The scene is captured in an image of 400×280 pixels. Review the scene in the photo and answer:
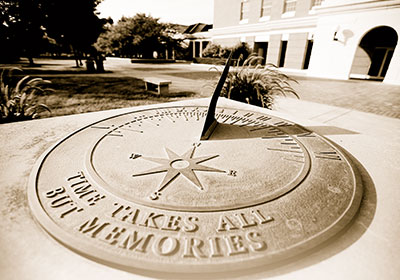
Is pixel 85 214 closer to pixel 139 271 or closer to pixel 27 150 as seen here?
pixel 139 271

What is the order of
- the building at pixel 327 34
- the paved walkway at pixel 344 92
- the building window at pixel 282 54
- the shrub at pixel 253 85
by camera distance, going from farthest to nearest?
the building window at pixel 282 54 < the building at pixel 327 34 < the paved walkway at pixel 344 92 < the shrub at pixel 253 85

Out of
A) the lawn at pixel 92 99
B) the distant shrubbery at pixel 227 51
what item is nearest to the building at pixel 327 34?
the distant shrubbery at pixel 227 51

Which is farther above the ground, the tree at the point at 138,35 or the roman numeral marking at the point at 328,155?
the tree at the point at 138,35

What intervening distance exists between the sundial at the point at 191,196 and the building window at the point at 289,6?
68.2ft

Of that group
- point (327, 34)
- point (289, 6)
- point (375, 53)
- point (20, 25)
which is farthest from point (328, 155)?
point (20, 25)

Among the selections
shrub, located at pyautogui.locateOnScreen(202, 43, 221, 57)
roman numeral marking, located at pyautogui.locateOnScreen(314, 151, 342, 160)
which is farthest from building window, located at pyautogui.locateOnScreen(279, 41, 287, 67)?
roman numeral marking, located at pyautogui.locateOnScreen(314, 151, 342, 160)

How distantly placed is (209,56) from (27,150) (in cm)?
2356

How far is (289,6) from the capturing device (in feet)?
62.3

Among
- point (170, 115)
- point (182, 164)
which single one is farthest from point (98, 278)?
point (170, 115)

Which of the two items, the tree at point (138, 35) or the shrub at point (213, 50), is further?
the tree at point (138, 35)

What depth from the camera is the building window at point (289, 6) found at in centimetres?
1864

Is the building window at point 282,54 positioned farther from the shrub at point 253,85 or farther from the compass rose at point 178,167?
the compass rose at point 178,167

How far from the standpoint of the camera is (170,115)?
3334 mm

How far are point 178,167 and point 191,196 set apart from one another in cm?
43
